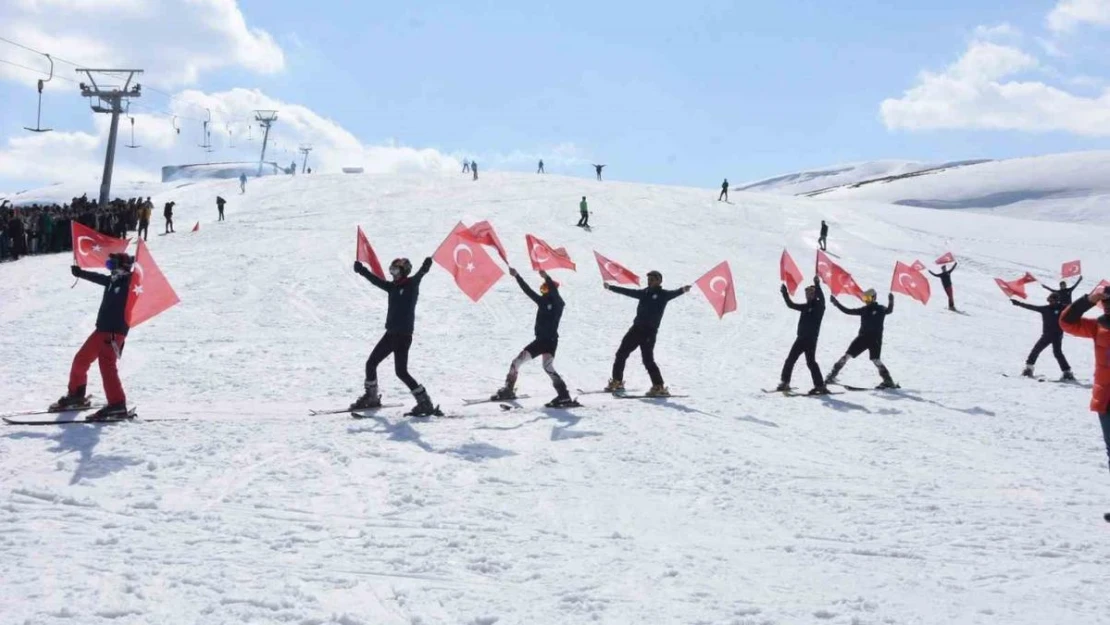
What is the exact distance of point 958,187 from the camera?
8262 centimetres

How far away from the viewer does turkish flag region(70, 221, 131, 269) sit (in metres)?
10.2

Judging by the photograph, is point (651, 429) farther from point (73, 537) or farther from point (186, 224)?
point (186, 224)

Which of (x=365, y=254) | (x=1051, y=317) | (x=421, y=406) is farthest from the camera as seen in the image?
(x=1051, y=317)

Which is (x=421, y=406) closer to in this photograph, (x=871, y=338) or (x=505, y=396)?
(x=505, y=396)

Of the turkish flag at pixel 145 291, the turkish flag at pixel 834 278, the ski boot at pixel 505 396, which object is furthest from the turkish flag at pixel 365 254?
the turkish flag at pixel 834 278

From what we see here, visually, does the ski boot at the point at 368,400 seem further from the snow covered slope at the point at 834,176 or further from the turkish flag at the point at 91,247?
the snow covered slope at the point at 834,176

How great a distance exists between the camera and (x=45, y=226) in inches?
987

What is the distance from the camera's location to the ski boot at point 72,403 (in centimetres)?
897

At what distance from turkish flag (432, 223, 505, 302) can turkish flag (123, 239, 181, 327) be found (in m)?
3.20

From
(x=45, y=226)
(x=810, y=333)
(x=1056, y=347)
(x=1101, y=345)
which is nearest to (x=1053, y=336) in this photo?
(x=1056, y=347)

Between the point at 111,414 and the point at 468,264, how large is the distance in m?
4.42

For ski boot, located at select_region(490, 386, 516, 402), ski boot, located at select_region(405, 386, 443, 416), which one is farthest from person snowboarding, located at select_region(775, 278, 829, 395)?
ski boot, located at select_region(405, 386, 443, 416)

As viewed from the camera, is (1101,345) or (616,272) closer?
(1101,345)

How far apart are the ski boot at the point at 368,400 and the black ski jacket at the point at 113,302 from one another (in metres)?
2.48
